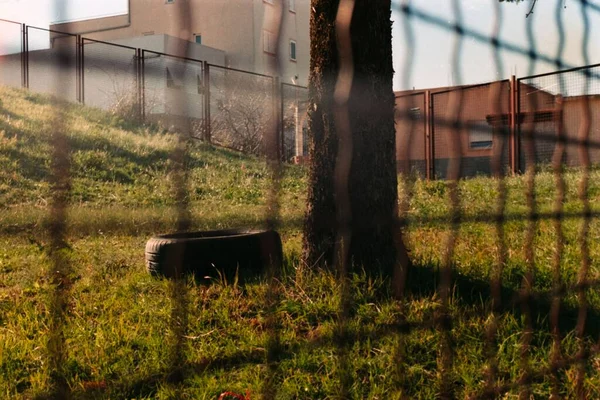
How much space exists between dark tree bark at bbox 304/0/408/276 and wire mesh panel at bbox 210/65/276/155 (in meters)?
0.31

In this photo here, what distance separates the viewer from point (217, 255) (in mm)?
4082

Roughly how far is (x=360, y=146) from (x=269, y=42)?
1.74m

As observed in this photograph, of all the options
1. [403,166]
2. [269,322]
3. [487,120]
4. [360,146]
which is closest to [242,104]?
[360,146]

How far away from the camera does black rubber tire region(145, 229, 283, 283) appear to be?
4043 millimetres

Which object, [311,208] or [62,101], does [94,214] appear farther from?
[311,208]

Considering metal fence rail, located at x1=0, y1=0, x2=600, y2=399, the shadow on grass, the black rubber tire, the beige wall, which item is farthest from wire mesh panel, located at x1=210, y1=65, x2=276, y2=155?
the shadow on grass

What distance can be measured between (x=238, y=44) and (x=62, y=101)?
1.11 meters

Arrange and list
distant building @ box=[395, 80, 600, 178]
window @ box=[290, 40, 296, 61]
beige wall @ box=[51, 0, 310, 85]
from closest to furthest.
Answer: beige wall @ box=[51, 0, 310, 85] → window @ box=[290, 40, 296, 61] → distant building @ box=[395, 80, 600, 178]

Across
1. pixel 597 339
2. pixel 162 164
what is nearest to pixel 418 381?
pixel 597 339

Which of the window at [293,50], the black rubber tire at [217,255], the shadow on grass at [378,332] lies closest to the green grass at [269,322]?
the shadow on grass at [378,332]

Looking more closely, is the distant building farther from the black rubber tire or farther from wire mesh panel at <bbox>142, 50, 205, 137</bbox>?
the black rubber tire

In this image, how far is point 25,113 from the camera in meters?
9.66

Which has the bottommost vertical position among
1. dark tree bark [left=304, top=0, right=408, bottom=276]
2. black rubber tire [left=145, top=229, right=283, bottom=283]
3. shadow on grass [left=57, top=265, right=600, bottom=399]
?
shadow on grass [left=57, top=265, right=600, bottom=399]

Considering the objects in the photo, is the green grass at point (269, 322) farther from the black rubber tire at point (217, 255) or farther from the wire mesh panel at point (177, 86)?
the wire mesh panel at point (177, 86)
